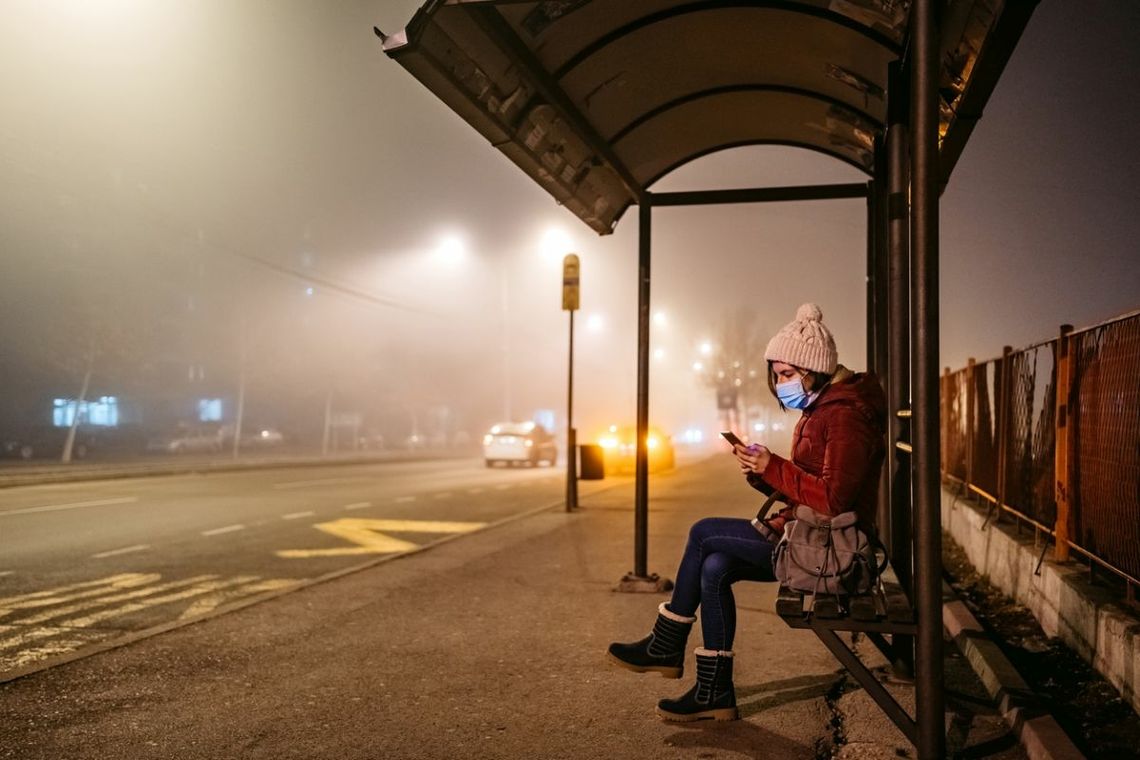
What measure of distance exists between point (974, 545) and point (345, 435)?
62497mm

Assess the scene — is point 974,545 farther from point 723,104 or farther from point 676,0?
point 676,0

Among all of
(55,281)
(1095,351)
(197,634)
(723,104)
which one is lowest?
(197,634)

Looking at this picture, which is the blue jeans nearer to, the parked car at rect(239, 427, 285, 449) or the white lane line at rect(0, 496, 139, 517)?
the white lane line at rect(0, 496, 139, 517)

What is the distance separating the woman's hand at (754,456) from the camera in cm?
386

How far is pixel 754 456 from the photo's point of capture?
3873mm

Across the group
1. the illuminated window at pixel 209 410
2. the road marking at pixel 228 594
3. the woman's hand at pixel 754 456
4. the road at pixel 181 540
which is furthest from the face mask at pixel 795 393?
the illuminated window at pixel 209 410

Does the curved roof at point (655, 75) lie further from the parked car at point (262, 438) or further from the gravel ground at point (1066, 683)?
the parked car at point (262, 438)

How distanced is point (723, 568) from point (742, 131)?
4137mm

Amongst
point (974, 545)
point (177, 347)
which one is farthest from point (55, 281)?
point (974, 545)

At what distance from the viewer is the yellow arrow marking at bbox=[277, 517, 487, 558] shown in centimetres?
1102

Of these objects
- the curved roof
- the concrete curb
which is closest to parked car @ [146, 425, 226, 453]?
the curved roof

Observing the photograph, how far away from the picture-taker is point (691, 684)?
511 cm

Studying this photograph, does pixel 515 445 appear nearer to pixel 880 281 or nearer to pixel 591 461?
pixel 591 461

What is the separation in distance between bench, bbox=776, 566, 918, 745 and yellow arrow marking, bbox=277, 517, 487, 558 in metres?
Answer: 7.85
